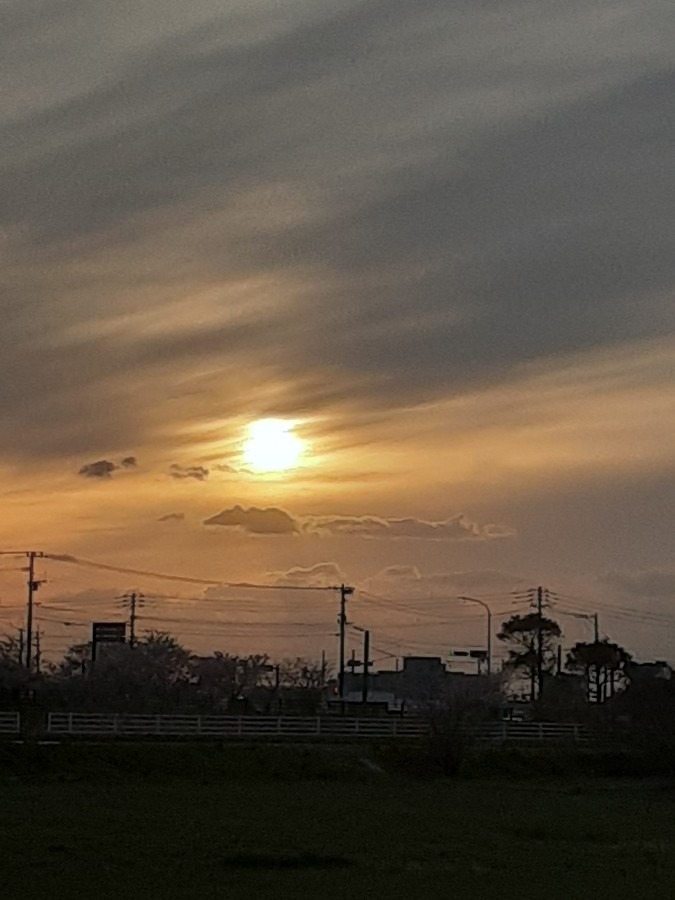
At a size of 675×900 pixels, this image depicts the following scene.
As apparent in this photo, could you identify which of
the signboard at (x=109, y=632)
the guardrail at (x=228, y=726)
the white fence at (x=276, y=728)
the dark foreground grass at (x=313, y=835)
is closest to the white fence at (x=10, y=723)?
the white fence at (x=276, y=728)

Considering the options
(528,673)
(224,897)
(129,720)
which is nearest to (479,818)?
(224,897)

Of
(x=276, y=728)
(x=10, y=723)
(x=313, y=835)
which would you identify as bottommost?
(x=313, y=835)

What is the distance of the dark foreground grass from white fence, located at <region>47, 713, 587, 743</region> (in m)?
7.99

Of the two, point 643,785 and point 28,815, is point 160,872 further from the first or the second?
point 643,785

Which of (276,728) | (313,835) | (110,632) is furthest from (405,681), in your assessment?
(313,835)

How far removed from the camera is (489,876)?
1148 inches

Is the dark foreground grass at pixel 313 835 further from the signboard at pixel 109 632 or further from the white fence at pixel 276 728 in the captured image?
the signboard at pixel 109 632

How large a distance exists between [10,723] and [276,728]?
14250 millimetres

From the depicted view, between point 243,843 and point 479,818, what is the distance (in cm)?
1281

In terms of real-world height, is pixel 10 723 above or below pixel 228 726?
above

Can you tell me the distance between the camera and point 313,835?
122 feet

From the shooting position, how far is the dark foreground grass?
1077 inches

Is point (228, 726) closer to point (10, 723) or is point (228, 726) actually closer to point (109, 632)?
point (10, 723)

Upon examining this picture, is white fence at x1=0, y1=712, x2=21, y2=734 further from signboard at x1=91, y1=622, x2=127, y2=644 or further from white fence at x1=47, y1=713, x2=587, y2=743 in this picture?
signboard at x1=91, y1=622, x2=127, y2=644
